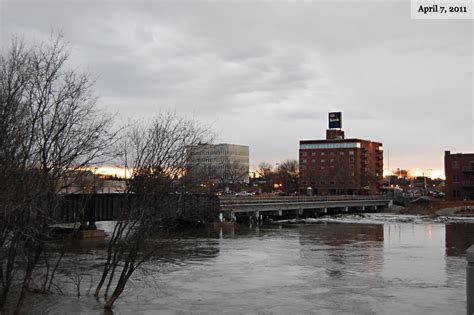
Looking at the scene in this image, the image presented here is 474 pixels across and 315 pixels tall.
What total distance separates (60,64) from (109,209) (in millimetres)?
39016

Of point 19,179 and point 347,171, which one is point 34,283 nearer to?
point 19,179

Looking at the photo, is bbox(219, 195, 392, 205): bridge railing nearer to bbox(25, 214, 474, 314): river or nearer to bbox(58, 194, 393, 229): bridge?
bbox(58, 194, 393, 229): bridge

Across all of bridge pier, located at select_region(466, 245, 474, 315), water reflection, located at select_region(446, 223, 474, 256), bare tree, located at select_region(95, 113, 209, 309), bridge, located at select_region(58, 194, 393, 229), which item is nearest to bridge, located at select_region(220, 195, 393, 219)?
bridge, located at select_region(58, 194, 393, 229)

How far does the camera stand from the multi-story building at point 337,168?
182 meters

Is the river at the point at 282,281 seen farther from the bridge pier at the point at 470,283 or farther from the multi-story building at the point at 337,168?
the multi-story building at the point at 337,168

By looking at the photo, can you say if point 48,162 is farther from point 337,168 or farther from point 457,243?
point 337,168

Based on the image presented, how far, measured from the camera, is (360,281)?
26328 mm

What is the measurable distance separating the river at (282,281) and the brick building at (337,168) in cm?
13801

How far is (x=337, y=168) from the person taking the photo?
183 meters

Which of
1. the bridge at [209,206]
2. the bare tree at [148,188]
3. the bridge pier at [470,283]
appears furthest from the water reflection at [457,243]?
the bridge pier at [470,283]

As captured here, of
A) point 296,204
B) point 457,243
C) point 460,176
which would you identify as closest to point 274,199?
point 296,204

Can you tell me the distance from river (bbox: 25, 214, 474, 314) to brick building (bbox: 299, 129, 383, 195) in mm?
138006

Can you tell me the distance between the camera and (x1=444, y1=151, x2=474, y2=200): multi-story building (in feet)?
372

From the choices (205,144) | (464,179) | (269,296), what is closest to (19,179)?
(205,144)
